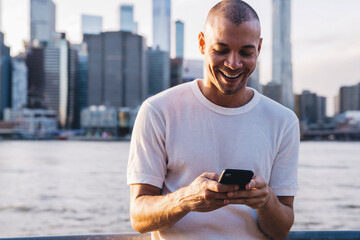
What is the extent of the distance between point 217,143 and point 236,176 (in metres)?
0.45

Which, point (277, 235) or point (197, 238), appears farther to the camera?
point (277, 235)

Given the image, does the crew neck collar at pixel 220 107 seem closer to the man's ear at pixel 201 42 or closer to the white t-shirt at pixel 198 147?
the white t-shirt at pixel 198 147

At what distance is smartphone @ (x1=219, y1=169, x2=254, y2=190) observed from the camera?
1623 millimetres

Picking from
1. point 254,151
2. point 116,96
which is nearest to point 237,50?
point 254,151

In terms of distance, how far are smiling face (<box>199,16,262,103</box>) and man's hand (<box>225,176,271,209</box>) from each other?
18.9 inches

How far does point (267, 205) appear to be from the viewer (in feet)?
6.59

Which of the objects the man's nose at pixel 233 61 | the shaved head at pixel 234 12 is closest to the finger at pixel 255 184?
the man's nose at pixel 233 61

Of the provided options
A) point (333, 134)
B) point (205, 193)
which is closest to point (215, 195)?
point (205, 193)

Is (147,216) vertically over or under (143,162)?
under

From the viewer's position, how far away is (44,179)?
35.2 m

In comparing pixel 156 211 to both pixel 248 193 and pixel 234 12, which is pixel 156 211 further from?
pixel 234 12

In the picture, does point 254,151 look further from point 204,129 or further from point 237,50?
point 237,50

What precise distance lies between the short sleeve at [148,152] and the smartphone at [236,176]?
1.54 ft

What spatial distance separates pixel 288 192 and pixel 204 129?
54 centimetres
